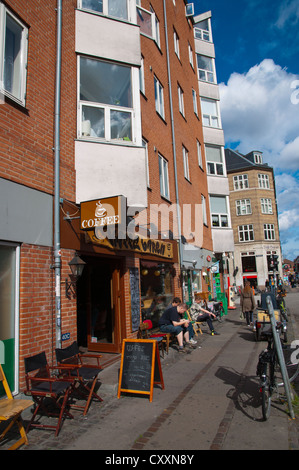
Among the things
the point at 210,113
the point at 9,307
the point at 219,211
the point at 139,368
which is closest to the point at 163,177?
the point at 139,368

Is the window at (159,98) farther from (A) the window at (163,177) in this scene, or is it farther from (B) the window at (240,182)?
(B) the window at (240,182)

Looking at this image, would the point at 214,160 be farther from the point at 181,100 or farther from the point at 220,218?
the point at 181,100

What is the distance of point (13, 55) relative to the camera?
5.99m

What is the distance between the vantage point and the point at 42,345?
5.67m

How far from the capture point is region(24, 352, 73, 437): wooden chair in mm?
4375

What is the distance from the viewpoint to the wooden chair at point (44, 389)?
14.4 ft

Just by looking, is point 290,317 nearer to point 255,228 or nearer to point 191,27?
point 191,27

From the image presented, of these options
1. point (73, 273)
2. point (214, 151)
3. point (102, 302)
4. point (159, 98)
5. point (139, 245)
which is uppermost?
point (214, 151)

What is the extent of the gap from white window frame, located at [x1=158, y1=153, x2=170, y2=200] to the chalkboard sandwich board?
6.88 meters

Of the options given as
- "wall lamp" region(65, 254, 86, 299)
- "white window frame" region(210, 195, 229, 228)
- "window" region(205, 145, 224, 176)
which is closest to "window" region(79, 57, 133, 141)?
"wall lamp" region(65, 254, 86, 299)

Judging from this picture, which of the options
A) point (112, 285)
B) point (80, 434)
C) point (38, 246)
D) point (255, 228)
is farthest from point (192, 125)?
point (255, 228)

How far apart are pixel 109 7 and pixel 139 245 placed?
6497mm

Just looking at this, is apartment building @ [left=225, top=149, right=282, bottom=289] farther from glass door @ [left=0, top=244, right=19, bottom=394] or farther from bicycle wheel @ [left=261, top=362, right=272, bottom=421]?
glass door @ [left=0, top=244, right=19, bottom=394]

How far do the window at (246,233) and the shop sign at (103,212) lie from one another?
39.2 meters
